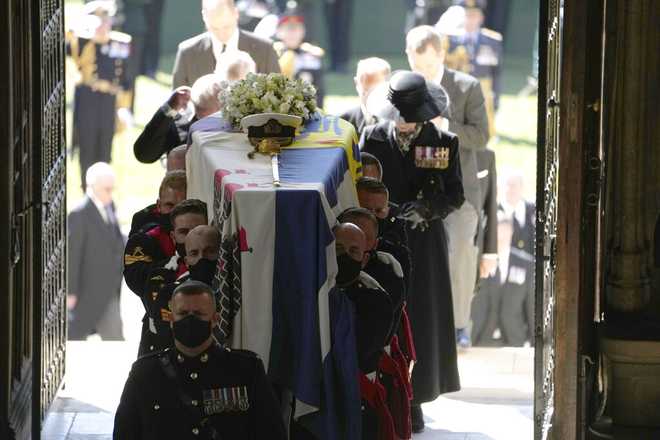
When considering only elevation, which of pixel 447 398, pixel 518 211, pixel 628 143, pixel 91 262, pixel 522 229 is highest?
pixel 628 143

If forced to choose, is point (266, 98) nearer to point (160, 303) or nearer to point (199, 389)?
point (160, 303)

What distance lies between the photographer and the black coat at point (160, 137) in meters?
9.69

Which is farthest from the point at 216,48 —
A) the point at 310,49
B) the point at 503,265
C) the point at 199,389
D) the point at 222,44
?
the point at 199,389

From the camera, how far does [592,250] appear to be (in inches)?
320

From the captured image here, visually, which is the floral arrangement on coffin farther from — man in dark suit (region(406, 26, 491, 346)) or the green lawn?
the green lawn

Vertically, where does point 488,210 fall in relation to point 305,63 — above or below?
below

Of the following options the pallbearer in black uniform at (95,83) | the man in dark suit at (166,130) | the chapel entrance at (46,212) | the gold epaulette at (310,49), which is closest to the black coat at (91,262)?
the pallbearer in black uniform at (95,83)

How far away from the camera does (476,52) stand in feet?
49.4

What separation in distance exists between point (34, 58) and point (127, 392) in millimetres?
2250

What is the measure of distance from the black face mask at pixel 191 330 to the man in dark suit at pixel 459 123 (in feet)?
15.5

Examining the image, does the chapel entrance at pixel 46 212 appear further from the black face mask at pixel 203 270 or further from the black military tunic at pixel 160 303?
the black face mask at pixel 203 270

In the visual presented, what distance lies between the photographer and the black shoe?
31.2ft

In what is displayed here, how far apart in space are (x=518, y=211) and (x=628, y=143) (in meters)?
5.57

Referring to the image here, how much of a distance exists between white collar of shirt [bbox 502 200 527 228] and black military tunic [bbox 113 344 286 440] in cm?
733
